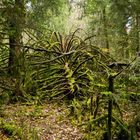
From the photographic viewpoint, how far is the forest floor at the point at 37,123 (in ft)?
23.9

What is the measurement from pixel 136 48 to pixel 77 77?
3.83 meters

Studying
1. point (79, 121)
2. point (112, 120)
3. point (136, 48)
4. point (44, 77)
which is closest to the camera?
point (112, 120)

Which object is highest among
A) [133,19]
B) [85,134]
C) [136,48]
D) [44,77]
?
[133,19]

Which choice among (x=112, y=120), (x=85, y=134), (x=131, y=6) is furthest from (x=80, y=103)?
(x=131, y=6)

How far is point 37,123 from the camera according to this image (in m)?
8.29

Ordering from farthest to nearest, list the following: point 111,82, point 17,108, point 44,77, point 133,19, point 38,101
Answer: point 133,19 → point 44,77 → point 38,101 → point 17,108 → point 111,82

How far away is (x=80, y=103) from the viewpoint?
9.35m

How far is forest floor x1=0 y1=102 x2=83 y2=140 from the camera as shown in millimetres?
7285

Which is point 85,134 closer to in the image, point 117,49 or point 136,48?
point 136,48

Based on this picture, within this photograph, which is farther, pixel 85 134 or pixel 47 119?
pixel 47 119

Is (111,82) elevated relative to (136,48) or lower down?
lower down

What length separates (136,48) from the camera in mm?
13008

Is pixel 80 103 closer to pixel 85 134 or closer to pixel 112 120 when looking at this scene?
pixel 85 134

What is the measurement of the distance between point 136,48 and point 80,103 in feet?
15.8
